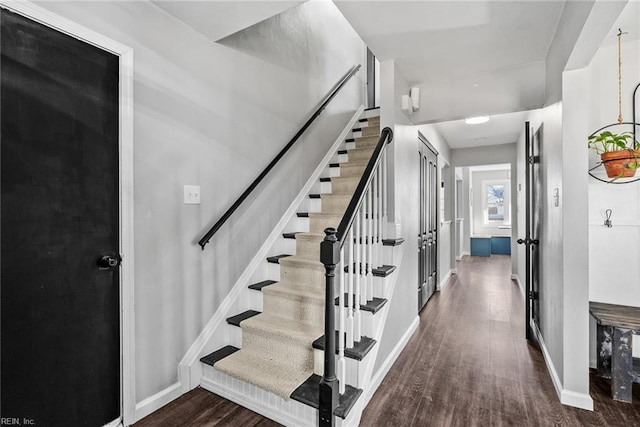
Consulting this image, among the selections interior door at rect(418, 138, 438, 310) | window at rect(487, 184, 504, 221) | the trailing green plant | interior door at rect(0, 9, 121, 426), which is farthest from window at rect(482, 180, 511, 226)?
interior door at rect(0, 9, 121, 426)

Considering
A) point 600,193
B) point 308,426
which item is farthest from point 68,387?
point 600,193

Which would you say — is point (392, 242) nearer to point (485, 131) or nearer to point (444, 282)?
point (444, 282)

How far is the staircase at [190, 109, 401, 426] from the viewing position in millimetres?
1762

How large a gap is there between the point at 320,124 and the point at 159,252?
224cm

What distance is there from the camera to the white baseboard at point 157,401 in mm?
1756

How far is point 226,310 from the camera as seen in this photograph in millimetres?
2293

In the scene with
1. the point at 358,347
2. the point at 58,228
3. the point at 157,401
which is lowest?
the point at 157,401

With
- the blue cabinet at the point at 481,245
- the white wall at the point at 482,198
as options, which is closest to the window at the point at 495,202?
Answer: the white wall at the point at 482,198

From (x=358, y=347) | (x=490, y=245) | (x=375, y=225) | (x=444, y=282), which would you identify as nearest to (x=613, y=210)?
(x=375, y=225)

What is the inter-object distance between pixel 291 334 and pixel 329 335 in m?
0.56

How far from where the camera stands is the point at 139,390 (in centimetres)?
177

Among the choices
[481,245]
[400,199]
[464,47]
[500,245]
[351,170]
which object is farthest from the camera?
[500,245]

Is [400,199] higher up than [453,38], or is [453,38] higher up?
[453,38]

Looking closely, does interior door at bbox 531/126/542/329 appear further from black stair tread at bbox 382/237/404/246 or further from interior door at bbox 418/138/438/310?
black stair tread at bbox 382/237/404/246
